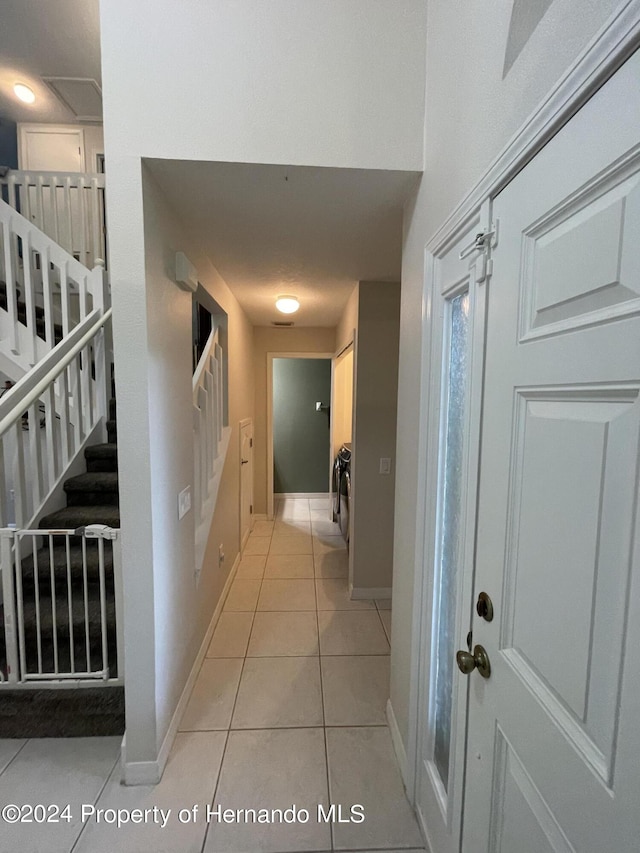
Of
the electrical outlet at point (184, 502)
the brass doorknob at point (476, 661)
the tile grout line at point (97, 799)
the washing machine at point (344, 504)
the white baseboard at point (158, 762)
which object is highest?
the electrical outlet at point (184, 502)

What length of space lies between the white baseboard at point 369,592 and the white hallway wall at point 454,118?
45.1 inches

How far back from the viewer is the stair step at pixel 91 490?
2457 mm

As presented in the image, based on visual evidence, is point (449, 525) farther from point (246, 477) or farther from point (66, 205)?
point (66, 205)

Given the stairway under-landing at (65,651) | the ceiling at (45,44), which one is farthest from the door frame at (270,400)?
the ceiling at (45,44)

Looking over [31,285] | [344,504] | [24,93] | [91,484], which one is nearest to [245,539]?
[344,504]

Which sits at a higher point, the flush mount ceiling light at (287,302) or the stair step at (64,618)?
the flush mount ceiling light at (287,302)

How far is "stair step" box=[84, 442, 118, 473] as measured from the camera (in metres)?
2.64

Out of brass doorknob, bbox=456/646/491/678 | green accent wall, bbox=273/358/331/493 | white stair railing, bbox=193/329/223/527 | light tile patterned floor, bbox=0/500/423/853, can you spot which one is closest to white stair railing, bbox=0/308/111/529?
white stair railing, bbox=193/329/223/527

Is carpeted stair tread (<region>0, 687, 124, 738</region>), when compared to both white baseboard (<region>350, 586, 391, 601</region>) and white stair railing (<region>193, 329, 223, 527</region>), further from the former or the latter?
white baseboard (<region>350, 586, 391, 601</region>)

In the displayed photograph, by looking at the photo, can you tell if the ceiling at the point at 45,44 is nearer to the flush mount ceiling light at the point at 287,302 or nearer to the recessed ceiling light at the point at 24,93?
the recessed ceiling light at the point at 24,93

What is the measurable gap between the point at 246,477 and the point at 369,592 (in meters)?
1.77

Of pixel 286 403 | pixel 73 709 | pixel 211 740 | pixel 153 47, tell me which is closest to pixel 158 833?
pixel 211 740

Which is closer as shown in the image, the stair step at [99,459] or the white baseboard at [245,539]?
the stair step at [99,459]

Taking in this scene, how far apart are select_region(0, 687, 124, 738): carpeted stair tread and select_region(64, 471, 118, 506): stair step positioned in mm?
1085
